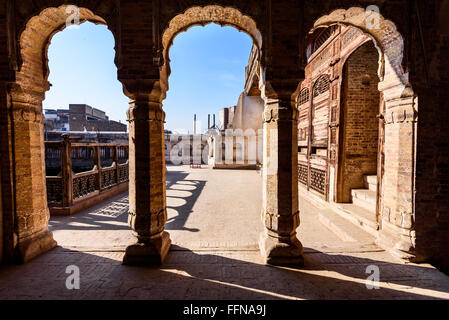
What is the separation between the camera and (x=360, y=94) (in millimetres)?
6266

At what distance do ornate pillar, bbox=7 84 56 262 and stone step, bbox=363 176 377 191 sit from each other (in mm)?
7929

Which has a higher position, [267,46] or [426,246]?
[267,46]

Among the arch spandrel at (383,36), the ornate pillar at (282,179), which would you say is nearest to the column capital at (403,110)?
the arch spandrel at (383,36)

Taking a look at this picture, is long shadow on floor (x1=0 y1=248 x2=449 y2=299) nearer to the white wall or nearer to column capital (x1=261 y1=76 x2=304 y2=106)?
column capital (x1=261 y1=76 x2=304 y2=106)

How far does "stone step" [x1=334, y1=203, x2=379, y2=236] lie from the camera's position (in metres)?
4.85

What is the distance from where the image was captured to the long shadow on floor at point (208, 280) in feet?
8.69

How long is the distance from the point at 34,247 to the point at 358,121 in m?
8.39

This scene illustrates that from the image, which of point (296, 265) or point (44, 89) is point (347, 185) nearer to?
point (296, 265)

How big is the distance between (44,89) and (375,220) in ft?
24.7

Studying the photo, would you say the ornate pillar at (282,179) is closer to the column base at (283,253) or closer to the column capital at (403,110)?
the column base at (283,253)

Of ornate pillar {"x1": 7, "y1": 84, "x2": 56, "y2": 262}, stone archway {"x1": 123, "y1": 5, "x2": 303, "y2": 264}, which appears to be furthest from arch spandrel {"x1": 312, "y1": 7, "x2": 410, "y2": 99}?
ornate pillar {"x1": 7, "y1": 84, "x2": 56, "y2": 262}
